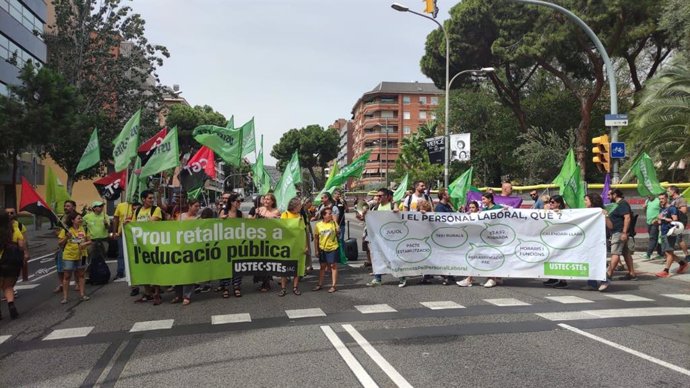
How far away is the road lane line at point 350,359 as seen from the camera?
4.46 metres

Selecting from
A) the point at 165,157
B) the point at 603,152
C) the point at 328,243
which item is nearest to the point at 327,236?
the point at 328,243

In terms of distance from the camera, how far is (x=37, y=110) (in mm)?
17281

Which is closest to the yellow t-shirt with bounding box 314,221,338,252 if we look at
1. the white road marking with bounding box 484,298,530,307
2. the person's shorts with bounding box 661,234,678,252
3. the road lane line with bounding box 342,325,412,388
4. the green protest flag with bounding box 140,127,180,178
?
the road lane line with bounding box 342,325,412,388

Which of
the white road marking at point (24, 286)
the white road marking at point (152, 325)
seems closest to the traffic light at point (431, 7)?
the white road marking at point (152, 325)

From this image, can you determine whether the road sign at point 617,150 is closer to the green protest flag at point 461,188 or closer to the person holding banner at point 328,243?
the green protest flag at point 461,188

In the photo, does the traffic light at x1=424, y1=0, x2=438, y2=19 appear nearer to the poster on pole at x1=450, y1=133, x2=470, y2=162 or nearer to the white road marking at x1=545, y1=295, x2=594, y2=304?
the white road marking at x1=545, y1=295, x2=594, y2=304

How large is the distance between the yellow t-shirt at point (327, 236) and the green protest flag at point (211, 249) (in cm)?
29

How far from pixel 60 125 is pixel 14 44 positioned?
1483 cm

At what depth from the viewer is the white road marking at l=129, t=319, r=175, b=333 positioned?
645 cm

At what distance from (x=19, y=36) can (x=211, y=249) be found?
28.0 m

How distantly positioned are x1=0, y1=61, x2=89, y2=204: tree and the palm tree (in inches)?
804

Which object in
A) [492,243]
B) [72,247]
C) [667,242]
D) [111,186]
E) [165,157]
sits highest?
[165,157]

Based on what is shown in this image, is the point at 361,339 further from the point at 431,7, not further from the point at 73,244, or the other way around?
the point at 431,7

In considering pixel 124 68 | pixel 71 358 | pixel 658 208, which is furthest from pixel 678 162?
pixel 124 68
